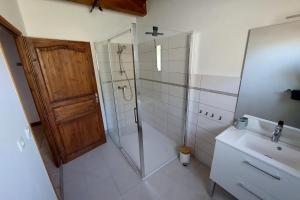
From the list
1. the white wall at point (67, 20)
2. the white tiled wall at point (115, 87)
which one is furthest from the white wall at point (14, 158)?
the white tiled wall at point (115, 87)

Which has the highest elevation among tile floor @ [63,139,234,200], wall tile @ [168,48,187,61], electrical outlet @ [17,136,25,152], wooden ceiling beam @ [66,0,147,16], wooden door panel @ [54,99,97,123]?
wooden ceiling beam @ [66,0,147,16]

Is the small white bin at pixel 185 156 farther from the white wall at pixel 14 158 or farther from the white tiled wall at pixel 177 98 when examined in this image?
the white wall at pixel 14 158

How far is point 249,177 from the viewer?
45.4 inches

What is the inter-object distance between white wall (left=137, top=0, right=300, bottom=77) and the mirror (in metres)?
0.08

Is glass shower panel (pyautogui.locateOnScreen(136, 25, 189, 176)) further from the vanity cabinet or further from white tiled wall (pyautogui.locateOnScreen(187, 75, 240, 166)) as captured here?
the vanity cabinet

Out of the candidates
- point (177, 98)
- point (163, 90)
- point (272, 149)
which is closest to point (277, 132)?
point (272, 149)

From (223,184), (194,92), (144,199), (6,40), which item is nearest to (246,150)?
(223,184)

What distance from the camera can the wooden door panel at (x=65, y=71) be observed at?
1810mm

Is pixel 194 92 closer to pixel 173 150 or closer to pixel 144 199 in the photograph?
pixel 173 150

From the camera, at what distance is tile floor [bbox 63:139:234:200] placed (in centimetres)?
161

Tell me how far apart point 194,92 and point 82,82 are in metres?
1.74

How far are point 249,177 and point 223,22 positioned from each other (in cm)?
154

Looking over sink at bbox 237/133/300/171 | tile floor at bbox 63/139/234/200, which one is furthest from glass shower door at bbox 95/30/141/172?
sink at bbox 237/133/300/171

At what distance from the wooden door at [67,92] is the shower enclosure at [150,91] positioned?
428 millimetres
